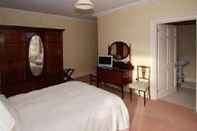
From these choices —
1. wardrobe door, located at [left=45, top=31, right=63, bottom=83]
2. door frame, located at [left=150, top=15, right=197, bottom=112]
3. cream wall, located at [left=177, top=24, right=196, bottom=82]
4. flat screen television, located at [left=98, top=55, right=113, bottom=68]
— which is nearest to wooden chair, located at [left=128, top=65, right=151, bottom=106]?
door frame, located at [left=150, top=15, right=197, bottom=112]

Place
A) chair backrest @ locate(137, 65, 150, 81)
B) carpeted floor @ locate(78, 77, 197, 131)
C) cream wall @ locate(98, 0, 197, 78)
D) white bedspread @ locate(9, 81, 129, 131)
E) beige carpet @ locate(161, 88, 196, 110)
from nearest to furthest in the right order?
white bedspread @ locate(9, 81, 129, 131)
carpeted floor @ locate(78, 77, 197, 131)
cream wall @ locate(98, 0, 197, 78)
beige carpet @ locate(161, 88, 196, 110)
chair backrest @ locate(137, 65, 150, 81)

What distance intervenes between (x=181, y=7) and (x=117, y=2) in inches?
56.9

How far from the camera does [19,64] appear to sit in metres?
3.66

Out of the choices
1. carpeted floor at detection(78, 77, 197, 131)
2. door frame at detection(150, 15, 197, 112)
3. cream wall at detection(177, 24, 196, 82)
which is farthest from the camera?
cream wall at detection(177, 24, 196, 82)

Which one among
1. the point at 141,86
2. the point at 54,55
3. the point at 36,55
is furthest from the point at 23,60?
the point at 141,86

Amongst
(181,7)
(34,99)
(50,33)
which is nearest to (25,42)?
(50,33)

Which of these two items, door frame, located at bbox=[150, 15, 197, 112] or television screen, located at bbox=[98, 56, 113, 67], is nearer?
door frame, located at bbox=[150, 15, 197, 112]

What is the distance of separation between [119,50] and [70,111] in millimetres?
3184

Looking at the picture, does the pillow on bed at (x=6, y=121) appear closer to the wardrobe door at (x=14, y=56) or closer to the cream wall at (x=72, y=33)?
the wardrobe door at (x=14, y=56)

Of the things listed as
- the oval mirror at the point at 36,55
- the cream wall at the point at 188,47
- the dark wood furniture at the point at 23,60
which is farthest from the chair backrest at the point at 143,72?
the oval mirror at the point at 36,55

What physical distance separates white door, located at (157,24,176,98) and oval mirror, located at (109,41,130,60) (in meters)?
0.88

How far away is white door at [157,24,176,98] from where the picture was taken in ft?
13.6

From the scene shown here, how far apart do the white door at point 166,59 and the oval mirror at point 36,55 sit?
2.78m

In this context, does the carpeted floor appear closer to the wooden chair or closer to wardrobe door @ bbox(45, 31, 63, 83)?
the wooden chair
